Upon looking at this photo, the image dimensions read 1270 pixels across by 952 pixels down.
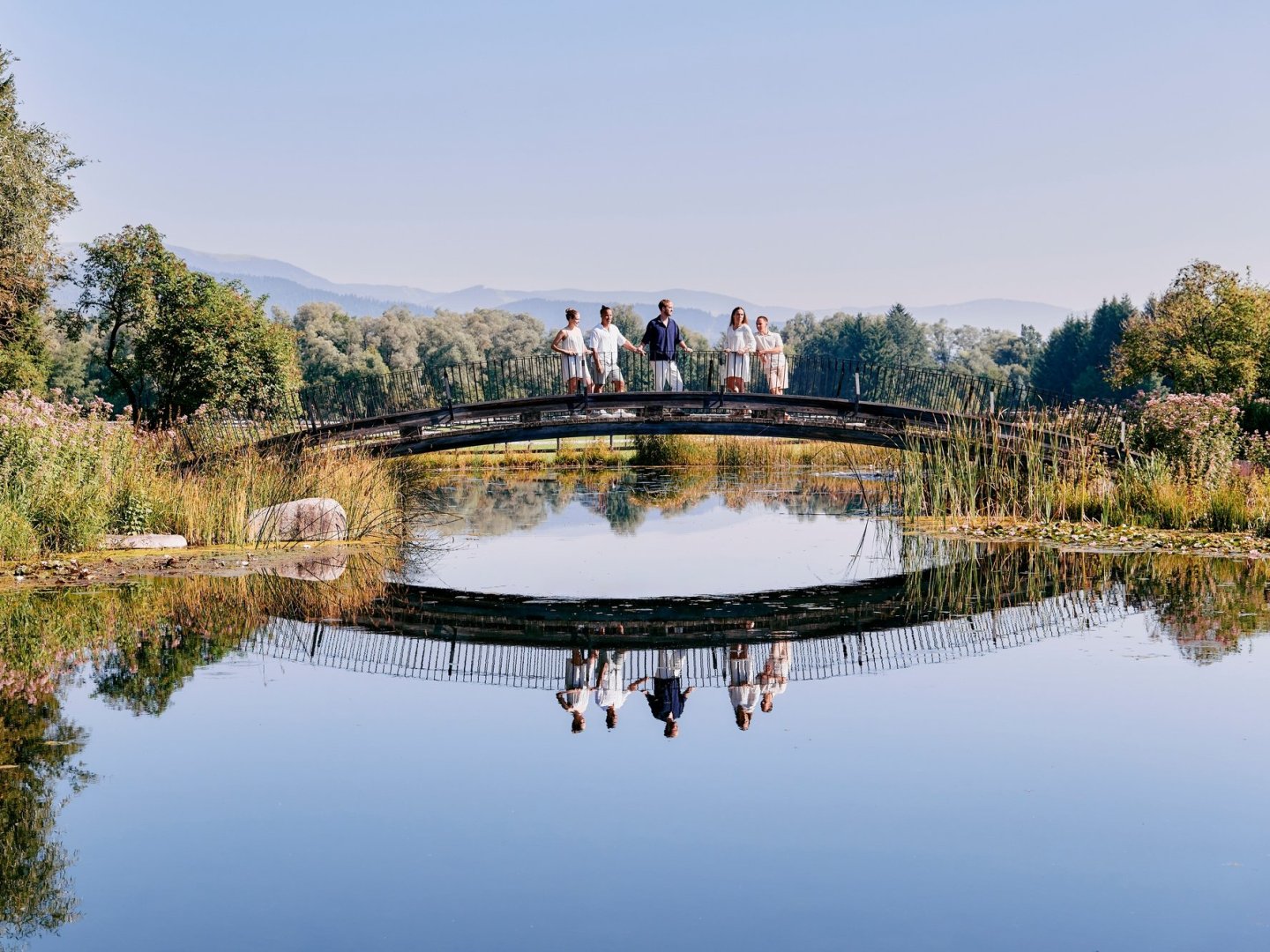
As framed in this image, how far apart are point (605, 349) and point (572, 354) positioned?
0.57 m

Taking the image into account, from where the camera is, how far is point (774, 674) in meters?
12.8

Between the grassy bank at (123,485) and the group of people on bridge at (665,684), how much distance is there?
8726 mm

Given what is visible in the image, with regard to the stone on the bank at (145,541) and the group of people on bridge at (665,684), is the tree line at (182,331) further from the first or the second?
the group of people on bridge at (665,684)

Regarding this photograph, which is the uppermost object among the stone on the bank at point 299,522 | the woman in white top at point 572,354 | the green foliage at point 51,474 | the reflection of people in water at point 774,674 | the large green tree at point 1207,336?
the large green tree at point 1207,336

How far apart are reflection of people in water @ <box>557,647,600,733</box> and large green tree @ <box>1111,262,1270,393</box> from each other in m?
46.3

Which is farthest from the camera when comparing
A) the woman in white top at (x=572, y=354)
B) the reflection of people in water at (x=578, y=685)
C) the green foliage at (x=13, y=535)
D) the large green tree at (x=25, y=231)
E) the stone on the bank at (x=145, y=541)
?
the large green tree at (x=25, y=231)

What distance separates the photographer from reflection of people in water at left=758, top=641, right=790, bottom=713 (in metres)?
A: 11.8

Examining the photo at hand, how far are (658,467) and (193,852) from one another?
37.0 meters

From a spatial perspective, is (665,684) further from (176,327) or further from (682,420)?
(176,327)

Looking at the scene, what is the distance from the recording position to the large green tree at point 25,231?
37.5 metres

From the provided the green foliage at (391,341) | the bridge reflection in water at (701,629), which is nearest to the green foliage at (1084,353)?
the green foliage at (391,341)

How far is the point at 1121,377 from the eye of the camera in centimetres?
6328

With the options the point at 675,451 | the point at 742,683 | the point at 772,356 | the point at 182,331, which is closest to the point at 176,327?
the point at 182,331

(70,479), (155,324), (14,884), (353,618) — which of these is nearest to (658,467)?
(155,324)
